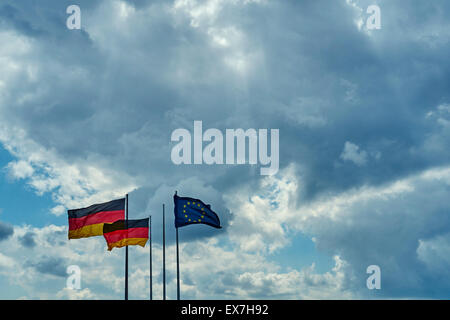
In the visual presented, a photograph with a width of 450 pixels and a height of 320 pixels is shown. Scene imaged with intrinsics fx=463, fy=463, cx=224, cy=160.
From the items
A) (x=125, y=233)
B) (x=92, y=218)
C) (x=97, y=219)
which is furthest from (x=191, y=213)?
(x=92, y=218)

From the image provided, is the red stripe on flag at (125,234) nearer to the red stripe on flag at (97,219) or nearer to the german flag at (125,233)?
the german flag at (125,233)

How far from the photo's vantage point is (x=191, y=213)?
3622cm

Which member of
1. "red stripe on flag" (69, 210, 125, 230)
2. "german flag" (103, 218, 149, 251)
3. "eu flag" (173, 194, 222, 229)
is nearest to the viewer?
"red stripe on flag" (69, 210, 125, 230)

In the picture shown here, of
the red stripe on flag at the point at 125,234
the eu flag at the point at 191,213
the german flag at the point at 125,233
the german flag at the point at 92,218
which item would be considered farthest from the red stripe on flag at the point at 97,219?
the eu flag at the point at 191,213

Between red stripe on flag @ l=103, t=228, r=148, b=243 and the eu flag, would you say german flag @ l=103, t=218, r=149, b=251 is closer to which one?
red stripe on flag @ l=103, t=228, r=148, b=243

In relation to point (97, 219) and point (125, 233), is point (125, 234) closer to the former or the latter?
point (125, 233)

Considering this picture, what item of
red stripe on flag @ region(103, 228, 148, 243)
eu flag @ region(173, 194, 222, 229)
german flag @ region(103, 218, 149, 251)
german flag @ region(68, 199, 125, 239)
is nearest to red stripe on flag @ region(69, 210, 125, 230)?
german flag @ region(68, 199, 125, 239)

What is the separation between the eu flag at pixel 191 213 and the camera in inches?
1421

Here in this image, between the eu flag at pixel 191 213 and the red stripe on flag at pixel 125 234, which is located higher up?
the eu flag at pixel 191 213

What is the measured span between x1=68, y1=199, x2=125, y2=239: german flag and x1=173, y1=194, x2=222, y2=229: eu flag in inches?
176

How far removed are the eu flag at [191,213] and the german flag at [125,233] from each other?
302 cm

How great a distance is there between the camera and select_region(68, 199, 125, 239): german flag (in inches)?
1316
